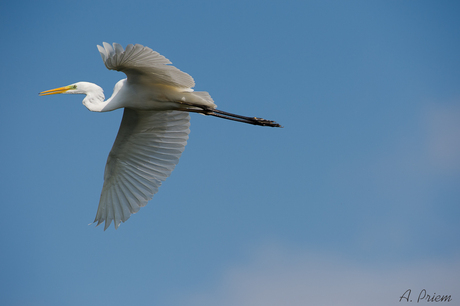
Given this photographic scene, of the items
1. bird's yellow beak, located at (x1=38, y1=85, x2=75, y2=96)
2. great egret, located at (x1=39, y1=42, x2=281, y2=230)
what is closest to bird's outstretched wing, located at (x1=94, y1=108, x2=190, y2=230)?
great egret, located at (x1=39, y1=42, x2=281, y2=230)

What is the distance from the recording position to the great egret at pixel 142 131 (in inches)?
279

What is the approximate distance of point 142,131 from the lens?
8086 millimetres

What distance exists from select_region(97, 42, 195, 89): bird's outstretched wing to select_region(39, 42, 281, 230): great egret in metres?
0.03

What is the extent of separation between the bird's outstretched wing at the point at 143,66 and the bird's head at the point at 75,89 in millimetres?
767

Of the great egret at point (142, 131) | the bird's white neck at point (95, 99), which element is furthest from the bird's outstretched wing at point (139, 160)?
the bird's white neck at point (95, 99)

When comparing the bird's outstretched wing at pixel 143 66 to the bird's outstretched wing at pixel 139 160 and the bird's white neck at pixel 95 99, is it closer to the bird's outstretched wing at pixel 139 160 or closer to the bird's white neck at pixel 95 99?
the bird's white neck at pixel 95 99

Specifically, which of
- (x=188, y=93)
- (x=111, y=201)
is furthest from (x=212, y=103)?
(x=111, y=201)

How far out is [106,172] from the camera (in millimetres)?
8281

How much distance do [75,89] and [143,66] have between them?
171cm

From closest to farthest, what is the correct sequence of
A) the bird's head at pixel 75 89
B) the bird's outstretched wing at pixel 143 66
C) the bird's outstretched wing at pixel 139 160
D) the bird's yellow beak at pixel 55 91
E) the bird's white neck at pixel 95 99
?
the bird's outstretched wing at pixel 143 66 → the bird's white neck at pixel 95 99 → the bird's head at pixel 75 89 → the bird's yellow beak at pixel 55 91 → the bird's outstretched wing at pixel 139 160

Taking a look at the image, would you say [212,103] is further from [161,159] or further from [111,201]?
[111,201]

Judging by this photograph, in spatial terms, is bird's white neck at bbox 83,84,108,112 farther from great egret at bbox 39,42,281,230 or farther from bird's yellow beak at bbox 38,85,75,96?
bird's yellow beak at bbox 38,85,75,96

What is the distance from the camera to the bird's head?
7.26 meters

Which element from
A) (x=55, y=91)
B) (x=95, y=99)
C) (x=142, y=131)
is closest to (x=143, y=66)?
(x=95, y=99)
